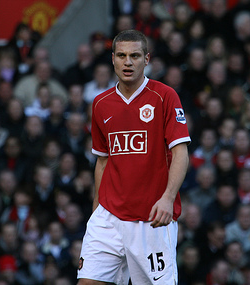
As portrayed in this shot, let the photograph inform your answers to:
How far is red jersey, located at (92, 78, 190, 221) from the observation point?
5441mm

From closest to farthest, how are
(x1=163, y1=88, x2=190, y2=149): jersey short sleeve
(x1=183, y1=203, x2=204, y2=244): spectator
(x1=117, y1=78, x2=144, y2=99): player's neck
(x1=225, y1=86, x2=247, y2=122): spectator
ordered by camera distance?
(x1=163, y1=88, x2=190, y2=149): jersey short sleeve, (x1=117, y1=78, x2=144, y2=99): player's neck, (x1=183, y1=203, x2=204, y2=244): spectator, (x1=225, y1=86, x2=247, y2=122): spectator

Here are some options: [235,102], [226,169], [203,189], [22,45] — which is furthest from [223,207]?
[22,45]

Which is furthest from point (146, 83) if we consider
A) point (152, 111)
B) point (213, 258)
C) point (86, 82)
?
point (86, 82)

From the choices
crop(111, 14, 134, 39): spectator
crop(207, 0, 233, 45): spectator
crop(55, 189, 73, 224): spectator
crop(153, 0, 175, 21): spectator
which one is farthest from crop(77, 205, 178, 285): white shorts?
crop(153, 0, 175, 21): spectator

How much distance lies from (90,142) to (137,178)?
4.76m

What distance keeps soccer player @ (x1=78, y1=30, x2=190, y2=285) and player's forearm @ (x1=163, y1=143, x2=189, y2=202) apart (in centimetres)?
2

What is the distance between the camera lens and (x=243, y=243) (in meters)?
9.48

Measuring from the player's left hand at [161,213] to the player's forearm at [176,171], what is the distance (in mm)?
69

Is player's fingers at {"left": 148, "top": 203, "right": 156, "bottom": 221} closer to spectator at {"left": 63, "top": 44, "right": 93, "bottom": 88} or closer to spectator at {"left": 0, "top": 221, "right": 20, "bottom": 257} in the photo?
spectator at {"left": 0, "top": 221, "right": 20, "bottom": 257}

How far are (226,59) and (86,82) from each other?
218 centimetres

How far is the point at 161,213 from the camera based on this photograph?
5.01m

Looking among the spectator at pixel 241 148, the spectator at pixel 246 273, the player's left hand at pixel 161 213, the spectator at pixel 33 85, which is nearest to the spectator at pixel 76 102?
the spectator at pixel 33 85

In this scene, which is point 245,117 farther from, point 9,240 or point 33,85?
point 9,240

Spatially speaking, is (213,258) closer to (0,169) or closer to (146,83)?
(0,169)
